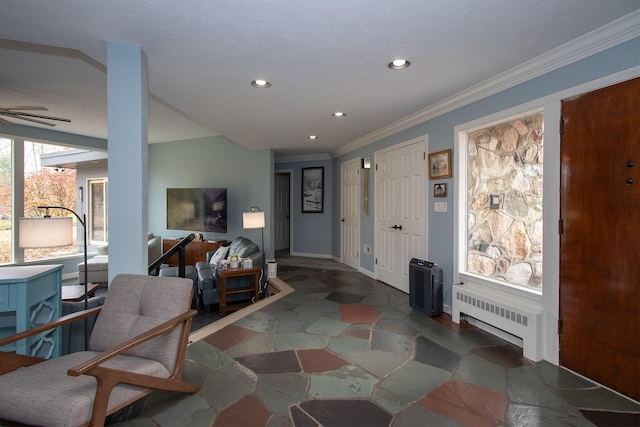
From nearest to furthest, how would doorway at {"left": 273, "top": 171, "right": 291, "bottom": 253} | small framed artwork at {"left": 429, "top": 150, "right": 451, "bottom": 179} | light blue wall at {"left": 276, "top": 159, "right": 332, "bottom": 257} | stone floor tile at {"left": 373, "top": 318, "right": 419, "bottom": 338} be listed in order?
stone floor tile at {"left": 373, "top": 318, "right": 419, "bottom": 338}, small framed artwork at {"left": 429, "top": 150, "right": 451, "bottom": 179}, light blue wall at {"left": 276, "top": 159, "right": 332, "bottom": 257}, doorway at {"left": 273, "top": 171, "right": 291, "bottom": 253}

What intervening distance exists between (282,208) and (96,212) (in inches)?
177

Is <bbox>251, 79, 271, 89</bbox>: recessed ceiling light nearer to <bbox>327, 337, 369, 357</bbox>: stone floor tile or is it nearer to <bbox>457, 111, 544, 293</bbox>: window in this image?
<bbox>457, 111, 544, 293</bbox>: window

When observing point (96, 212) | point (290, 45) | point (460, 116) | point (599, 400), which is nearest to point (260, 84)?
point (290, 45)

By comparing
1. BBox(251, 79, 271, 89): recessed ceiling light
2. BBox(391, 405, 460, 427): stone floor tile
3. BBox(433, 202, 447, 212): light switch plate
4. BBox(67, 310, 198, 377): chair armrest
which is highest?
BBox(251, 79, 271, 89): recessed ceiling light

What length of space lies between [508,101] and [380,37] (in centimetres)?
143

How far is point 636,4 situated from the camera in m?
1.79

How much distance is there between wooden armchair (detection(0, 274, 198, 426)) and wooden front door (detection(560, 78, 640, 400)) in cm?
263

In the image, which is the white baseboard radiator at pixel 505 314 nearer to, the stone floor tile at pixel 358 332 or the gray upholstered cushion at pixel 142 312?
the stone floor tile at pixel 358 332

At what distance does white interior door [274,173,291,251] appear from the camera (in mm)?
8094

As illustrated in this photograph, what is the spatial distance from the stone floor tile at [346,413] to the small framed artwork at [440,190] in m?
2.36

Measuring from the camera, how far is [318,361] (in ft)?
7.98

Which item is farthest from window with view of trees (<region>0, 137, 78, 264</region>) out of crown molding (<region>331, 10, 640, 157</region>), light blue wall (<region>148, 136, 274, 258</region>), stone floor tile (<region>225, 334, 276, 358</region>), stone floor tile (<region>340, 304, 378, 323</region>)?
crown molding (<region>331, 10, 640, 157</region>)

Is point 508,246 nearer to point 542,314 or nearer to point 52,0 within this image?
point 542,314

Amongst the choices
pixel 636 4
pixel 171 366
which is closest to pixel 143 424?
pixel 171 366
